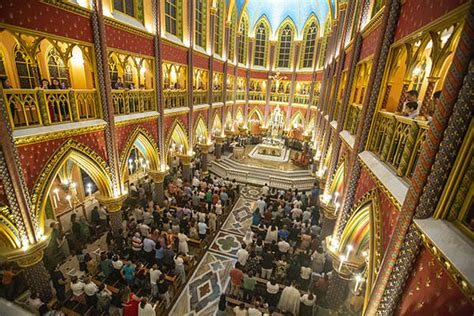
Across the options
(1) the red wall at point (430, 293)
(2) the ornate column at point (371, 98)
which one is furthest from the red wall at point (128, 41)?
(1) the red wall at point (430, 293)

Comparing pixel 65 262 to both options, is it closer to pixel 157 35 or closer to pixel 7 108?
pixel 7 108

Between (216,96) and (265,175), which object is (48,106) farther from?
(265,175)

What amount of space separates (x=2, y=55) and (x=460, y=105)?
13.1m

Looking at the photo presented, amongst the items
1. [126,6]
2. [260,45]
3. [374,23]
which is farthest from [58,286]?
[260,45]

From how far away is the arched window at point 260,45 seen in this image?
81.5 ft

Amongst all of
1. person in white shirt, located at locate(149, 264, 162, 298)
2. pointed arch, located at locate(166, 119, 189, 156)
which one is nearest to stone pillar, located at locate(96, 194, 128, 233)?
person in white shirt, located at locate(149, 264, 162, 298)

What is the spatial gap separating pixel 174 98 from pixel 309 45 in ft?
58.5

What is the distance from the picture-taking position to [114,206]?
920 cm

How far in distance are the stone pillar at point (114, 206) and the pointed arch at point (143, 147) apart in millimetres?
759

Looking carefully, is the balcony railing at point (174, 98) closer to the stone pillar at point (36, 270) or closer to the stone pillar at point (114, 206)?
the stone pillar at point (114, 206)

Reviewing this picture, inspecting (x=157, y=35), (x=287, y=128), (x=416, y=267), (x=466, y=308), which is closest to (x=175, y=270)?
(x=416, y=267)

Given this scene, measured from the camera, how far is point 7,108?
17.8 feet

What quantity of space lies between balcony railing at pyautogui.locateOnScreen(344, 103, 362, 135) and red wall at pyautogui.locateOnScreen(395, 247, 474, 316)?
476 cm

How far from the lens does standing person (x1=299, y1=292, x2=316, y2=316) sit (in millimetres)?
6645
